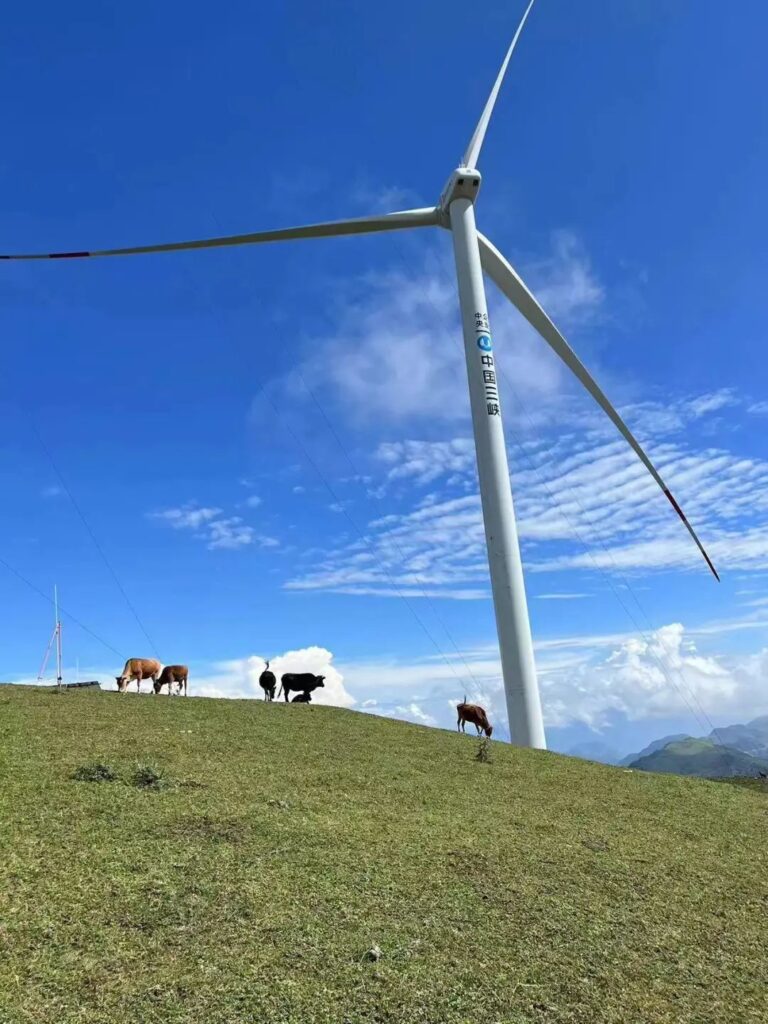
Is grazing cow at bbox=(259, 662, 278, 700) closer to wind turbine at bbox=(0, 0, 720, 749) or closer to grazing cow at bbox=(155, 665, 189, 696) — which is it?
grazing cow at bbox=(155, 665, 189, 696)

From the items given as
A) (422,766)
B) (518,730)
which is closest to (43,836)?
(422,766)

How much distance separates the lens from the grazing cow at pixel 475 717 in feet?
93.9

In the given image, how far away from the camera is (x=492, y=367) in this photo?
109 feet

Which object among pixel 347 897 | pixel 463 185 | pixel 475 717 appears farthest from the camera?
pixel 463 185

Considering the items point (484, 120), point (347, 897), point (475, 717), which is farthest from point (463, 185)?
point (347, 897)

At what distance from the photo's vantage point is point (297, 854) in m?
11.1

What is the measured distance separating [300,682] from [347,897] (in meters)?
24.9

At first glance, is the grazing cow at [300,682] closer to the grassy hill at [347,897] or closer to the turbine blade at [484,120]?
the grassy hill at [347,897]

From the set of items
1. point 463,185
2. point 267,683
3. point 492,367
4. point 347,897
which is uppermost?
point 463,185

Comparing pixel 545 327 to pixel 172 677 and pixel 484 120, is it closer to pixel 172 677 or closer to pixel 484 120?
pixel 484 120

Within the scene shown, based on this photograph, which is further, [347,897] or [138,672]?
[138,672]

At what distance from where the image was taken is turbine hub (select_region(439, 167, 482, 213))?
3750cm

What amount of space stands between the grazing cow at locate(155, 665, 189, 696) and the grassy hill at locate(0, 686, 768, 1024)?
13533mm

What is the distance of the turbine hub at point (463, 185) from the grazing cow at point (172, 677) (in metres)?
29.0
